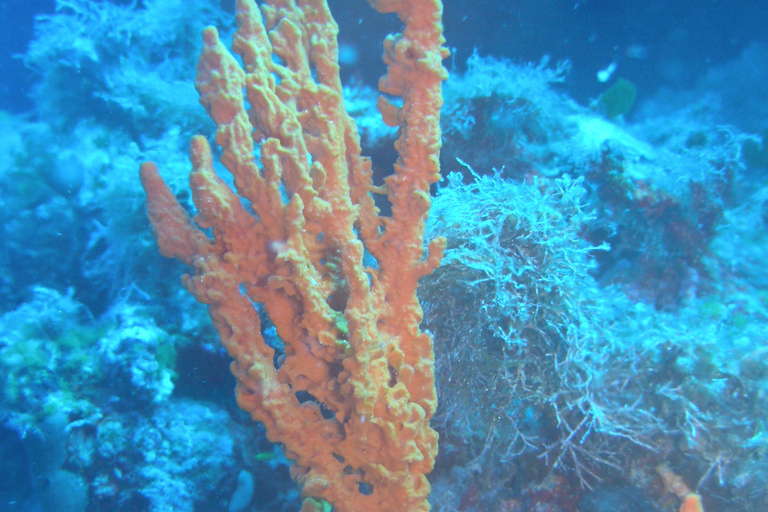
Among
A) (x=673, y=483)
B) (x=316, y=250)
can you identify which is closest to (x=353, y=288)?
(x=316, y=250)

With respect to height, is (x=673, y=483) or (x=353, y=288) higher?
(x=353, y=288)

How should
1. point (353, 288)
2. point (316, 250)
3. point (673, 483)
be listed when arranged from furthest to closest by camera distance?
point (673, 483)
point (316, 250)
point (353, 288)

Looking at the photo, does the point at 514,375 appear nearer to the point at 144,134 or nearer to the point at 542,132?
the point at 542,132

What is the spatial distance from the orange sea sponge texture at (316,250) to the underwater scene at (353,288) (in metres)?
0.02

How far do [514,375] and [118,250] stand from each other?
14.6 ft

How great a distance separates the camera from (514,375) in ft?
9.46

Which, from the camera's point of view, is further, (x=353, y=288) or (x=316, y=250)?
(x=316, y=250)

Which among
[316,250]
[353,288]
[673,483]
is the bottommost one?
[673,483]

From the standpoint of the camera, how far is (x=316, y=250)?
226 centimetres

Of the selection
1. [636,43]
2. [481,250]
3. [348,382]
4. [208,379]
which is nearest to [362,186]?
[481,250]

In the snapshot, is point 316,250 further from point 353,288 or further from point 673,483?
point 673,483

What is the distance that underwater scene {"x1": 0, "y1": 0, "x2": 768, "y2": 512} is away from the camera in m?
2.12

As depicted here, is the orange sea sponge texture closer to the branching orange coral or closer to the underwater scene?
the underwater scene

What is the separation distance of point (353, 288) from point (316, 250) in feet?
1.27
